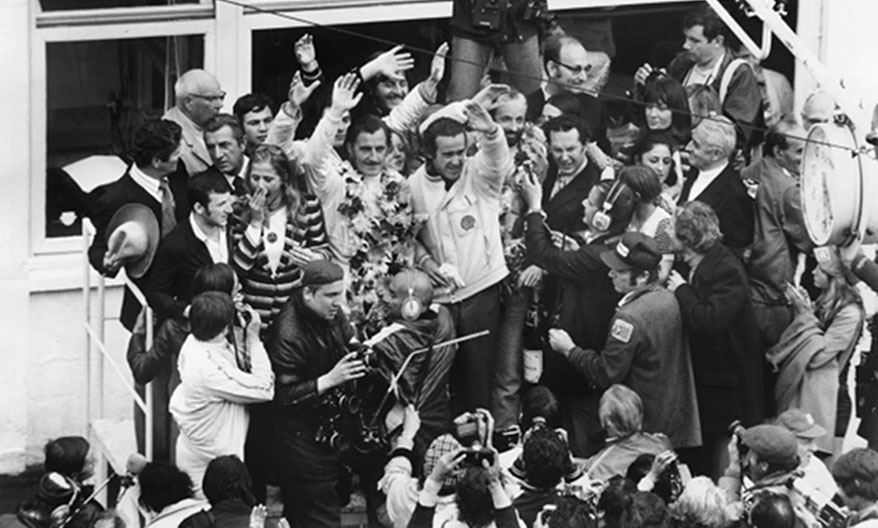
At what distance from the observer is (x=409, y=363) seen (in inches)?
465

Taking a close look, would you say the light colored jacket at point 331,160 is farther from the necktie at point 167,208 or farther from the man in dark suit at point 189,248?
the necktie at point 167,208

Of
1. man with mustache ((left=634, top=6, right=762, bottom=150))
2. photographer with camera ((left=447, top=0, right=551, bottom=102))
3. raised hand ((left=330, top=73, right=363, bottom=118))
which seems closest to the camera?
raised hand ((left=330, top=73, right=363, bottom=118))

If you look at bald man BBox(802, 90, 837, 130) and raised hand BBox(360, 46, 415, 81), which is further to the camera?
bald man BBox(802, 90, 837, 130)

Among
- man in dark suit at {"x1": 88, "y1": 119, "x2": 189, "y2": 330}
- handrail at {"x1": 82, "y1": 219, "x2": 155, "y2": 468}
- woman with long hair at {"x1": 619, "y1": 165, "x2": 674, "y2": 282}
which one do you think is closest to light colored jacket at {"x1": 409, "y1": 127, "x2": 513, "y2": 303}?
woman with long hair at {"x1": 619, "y1": 165, "x2": 674, "y2": 282}

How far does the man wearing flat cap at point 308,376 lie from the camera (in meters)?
11.6

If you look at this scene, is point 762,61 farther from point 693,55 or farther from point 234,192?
point 234,192

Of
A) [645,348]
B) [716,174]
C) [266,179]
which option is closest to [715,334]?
[645,348]

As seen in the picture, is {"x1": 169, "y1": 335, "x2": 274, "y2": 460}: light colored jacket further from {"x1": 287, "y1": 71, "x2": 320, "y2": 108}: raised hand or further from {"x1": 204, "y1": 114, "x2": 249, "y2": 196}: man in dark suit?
{"x1": 287, "y1": 71, "x2": 320, "y2": 108}: raised hand

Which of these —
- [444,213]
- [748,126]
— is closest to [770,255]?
[748,126]

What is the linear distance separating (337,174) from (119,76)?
1126mm

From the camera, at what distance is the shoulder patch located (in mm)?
11922

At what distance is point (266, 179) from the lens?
11555 mm

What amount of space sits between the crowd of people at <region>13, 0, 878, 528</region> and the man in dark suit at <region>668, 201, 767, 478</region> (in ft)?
0.04

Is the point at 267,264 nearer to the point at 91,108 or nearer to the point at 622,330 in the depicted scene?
the point at 91,108
